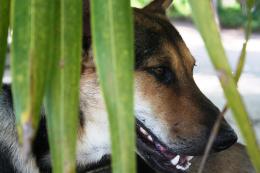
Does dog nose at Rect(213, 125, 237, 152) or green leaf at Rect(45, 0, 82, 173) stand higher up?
green leaf at Rect(45, 0, 82, 173)

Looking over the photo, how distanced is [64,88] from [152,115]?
1.23 meters

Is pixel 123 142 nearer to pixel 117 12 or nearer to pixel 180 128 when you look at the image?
pixel 117 12

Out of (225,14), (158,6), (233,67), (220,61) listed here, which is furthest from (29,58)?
(225,14)

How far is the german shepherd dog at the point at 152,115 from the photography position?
7.00 ft

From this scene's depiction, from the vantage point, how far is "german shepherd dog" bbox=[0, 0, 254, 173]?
7.00ft

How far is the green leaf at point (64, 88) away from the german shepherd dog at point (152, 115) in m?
1.01

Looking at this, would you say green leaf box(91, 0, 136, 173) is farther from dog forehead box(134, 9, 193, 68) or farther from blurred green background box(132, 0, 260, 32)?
blurred green background box(132, 0, 260, 32)

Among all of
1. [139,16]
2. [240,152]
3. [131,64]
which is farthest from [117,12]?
[240,152]

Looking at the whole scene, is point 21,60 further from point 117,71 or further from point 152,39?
point 152,39

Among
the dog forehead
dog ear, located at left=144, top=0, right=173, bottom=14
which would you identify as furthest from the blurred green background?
the dog forehead

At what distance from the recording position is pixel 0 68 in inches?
44.7

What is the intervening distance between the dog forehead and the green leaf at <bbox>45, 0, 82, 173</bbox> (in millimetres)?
1218

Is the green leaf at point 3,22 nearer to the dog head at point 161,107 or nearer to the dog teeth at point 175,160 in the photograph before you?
the dog head at point 161,107

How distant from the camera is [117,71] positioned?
95 centimetres
